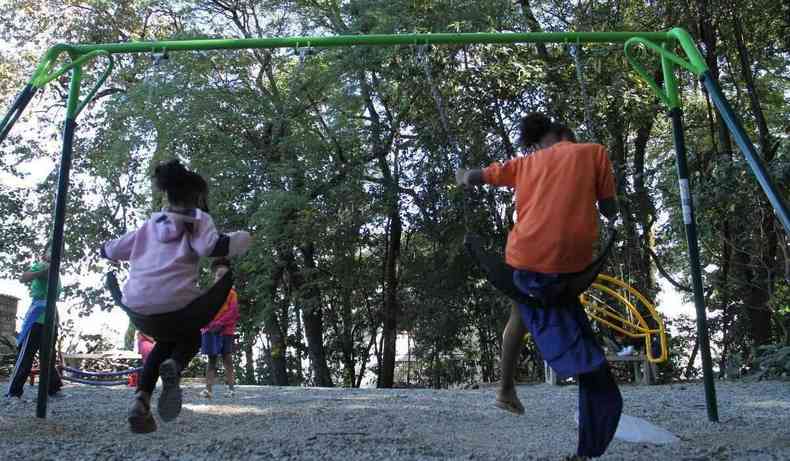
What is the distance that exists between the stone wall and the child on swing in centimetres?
1082

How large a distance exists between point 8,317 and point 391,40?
37.5ft

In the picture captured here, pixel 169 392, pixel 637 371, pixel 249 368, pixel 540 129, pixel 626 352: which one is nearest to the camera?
pixel 540 129

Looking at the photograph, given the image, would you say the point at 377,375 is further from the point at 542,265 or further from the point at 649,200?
the point at 542,265

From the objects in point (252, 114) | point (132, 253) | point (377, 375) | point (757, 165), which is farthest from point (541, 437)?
point (377, 375)

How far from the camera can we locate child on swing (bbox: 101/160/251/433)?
3566 mm

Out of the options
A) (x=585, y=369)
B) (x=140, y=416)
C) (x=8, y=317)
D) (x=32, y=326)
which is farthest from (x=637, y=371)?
(x=8, y=317)

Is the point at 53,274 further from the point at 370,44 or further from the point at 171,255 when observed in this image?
the point at 370,44

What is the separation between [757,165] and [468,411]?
2.67 m

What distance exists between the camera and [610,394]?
3148 millimetres

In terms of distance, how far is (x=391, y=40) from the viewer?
504 cm

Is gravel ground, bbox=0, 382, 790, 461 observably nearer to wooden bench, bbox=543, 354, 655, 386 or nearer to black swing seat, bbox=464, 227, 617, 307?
black swing seat, bbox=464, 227, 617, 307

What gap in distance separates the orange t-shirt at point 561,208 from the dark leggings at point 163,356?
1.69 metres

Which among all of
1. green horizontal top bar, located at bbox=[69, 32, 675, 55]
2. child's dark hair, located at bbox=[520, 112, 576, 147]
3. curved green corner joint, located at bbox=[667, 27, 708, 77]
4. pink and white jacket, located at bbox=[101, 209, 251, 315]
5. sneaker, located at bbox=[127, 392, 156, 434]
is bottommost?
sneaker, located at bbox=[127, 392, 156, 434]

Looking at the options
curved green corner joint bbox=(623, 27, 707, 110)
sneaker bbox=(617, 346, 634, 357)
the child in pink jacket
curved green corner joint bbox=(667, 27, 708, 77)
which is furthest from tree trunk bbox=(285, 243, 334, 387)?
curved green corner joint bbox=(667, 27, 708, 77)
